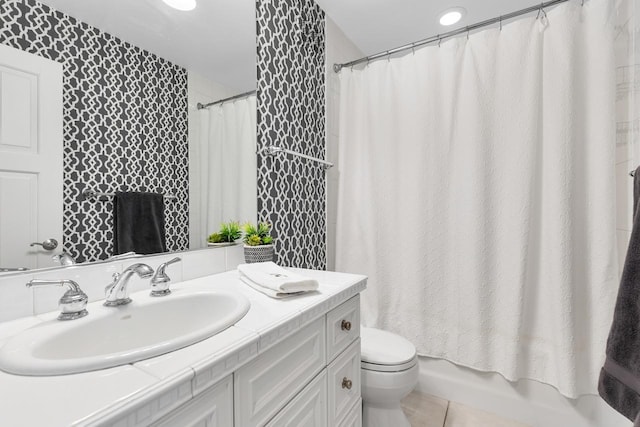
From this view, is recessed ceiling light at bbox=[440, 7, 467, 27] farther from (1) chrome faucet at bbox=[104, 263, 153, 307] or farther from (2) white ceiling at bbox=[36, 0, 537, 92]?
(1) chrome faucet at bbox=[104, 263, 153, 307]

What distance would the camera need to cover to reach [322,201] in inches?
76.8

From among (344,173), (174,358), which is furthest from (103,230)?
(344,173)

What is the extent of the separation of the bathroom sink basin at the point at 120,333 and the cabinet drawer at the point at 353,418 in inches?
24.8

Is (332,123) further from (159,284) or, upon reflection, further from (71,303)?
(71,303)

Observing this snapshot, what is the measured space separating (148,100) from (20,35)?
322 mm

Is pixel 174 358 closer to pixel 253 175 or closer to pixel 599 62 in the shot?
pixel 253 175

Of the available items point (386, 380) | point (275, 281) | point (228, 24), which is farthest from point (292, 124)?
point (386, 380)

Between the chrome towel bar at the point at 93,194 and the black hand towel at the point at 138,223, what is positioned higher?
the chrome towel bar at the point at 93,194

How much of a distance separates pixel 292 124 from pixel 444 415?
1800 mm

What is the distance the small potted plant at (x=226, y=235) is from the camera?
49.4 inches

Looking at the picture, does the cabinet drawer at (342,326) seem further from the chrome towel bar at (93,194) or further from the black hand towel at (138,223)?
the chrome towel bar at (93,194)

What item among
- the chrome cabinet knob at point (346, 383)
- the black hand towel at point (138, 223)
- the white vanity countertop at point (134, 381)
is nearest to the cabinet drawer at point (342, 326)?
the chrome cabinet knob at point (346, 383)

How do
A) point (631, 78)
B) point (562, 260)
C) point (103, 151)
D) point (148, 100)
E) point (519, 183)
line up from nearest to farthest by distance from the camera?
point (103, 151) < point (148, 100) < point (631, 78) < point (562, 260) < point (519, 183)

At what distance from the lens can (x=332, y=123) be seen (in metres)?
2.04
